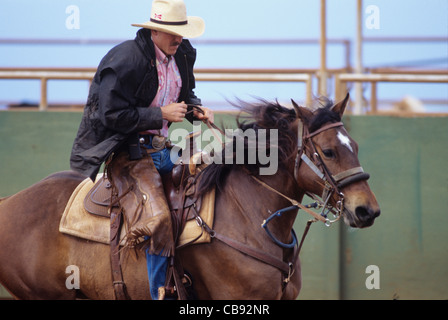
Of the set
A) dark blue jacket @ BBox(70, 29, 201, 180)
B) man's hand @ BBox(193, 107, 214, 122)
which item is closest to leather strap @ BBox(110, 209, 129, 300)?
dark blue jacket @ BBox(70, 29, 201, 180)

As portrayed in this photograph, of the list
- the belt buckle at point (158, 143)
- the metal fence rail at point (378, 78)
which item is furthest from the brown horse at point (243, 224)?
the metal fence rail at point (378, 78)

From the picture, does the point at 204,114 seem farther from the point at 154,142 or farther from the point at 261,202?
the point at 261,202

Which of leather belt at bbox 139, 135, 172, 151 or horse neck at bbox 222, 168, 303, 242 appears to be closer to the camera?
horse neck at bbox 222, 168, 303, 242

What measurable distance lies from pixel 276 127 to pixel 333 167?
0.55 metres

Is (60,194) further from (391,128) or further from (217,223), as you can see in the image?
(391,128)

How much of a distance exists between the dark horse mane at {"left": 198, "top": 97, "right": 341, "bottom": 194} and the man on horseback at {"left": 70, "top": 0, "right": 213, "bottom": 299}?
1.27 feet

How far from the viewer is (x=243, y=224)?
152 inches

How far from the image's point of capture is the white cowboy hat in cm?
384

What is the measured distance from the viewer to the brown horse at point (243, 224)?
12.0ft

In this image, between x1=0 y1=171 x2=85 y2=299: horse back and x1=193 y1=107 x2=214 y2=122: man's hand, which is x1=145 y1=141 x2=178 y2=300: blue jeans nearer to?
x1=0 y1=171 x2=85 y2=299: horse back

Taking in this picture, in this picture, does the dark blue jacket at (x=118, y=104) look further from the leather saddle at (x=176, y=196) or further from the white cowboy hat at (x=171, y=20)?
the leather saddle at (x=176, y=196)

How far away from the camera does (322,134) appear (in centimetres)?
372
